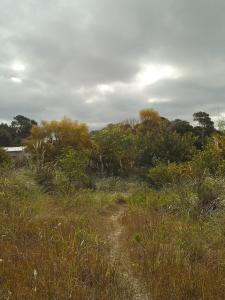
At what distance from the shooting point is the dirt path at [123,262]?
3475 millimetres

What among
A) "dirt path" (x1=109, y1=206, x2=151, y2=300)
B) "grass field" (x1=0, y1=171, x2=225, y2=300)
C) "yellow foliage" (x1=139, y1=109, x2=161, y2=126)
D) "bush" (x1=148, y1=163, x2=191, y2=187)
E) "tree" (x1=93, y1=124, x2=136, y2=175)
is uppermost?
"yellow foliage" (x1=139, y1=109, x2=161, y2=126)

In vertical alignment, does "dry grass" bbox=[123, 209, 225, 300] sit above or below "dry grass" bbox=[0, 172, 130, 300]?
below

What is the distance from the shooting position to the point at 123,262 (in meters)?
4.27

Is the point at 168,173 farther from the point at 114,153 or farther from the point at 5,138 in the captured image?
the point at 5,138

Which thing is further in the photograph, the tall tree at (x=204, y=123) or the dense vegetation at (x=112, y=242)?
the tall tree at (x=204, y=123)

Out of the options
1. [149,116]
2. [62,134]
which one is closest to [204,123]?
[149,116]

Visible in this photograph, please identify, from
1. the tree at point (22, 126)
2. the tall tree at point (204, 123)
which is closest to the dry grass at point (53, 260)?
the tall tree at point (204, 123)

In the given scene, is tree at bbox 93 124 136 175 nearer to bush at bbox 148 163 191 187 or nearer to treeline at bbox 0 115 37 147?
bush at bbox 148 163 191 187

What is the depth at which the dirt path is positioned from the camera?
11.4 feet

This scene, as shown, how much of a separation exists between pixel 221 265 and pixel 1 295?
2.44 meters

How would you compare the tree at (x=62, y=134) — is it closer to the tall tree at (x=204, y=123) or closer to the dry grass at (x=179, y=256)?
the tall tree at (x=204, y=123)

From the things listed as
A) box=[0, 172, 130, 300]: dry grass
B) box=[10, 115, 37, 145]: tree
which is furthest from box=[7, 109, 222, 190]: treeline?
box=[10, 115, 37, 145]: tree

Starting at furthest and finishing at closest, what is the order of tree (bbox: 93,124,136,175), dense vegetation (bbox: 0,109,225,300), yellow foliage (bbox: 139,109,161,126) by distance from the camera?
yellow foliage (bbox: 139,109,161,126)
tree (bbox: 93,124,136,175)
dense vegetation (bbox: 0,109,225,300)

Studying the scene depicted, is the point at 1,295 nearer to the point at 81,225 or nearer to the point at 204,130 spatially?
the point at 81,225
